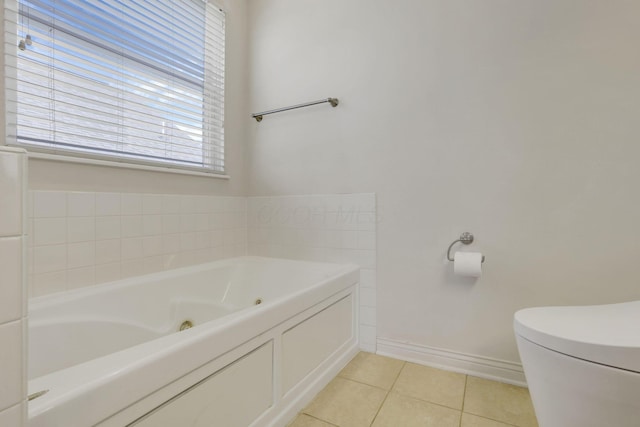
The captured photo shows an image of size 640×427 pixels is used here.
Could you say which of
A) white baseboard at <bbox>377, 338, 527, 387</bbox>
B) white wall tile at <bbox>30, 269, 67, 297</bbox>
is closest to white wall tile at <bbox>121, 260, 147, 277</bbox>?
white wall tile at <bbox>30, 269, 67, 297</bbox>

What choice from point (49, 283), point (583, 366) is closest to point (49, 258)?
point (49, 283)

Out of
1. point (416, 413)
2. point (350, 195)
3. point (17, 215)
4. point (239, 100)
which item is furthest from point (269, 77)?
point (416, 413)

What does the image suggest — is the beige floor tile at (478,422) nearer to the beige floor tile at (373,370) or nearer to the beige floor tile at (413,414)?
the beige floor tile at (413,414)

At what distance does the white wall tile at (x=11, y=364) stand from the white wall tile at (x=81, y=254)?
109 cm

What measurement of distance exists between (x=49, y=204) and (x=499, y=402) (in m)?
2.13

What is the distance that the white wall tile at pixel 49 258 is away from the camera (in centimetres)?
126

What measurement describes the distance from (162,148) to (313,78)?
41.1 inches

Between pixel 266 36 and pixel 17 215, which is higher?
pixel 266 36

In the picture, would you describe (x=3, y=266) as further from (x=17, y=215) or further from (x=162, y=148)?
(x=162, y=148)

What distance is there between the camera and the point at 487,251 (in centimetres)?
155

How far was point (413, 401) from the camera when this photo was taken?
1372 millimetres

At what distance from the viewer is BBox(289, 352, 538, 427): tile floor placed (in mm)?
1243

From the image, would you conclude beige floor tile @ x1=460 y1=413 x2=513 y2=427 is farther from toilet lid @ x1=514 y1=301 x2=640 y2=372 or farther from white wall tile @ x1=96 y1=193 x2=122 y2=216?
white wall tile @ x1=96 y1=193 x2=122 y2=216

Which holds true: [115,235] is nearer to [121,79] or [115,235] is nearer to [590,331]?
[121,79]
